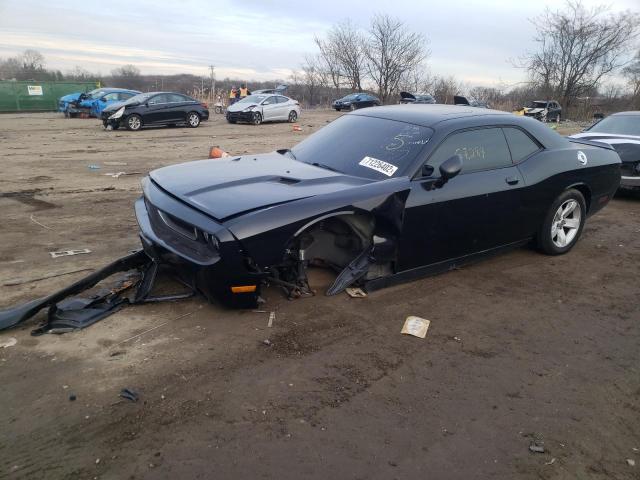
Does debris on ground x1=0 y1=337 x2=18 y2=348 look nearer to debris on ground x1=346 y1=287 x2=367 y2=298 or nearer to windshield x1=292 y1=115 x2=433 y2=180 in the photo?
debris on ground x1=346 y1=287 x2=367 y2=298

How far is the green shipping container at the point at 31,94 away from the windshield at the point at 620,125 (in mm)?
31031

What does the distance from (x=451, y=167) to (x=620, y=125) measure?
23.5 feet

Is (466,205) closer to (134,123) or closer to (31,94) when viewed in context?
(134,123)

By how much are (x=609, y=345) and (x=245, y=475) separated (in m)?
2.88

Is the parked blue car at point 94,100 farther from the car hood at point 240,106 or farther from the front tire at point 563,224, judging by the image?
the front tire at point 563,224

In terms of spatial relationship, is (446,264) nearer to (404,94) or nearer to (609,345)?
(609,345)

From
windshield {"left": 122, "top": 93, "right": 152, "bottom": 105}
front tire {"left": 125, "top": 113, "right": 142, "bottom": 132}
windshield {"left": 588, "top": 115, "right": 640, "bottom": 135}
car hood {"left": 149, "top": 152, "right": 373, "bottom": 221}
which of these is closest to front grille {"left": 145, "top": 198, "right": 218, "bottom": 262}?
car hood {"left": 149, "top": 152, "right": 373, "bottom": 221}

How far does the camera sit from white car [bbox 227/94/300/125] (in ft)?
73.5

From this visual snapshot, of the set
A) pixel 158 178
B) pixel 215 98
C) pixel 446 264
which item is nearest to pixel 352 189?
pixel 446 264

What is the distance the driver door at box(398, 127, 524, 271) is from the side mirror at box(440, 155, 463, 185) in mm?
192

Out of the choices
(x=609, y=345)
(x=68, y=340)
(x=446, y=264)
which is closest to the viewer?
(x=68, y=340)

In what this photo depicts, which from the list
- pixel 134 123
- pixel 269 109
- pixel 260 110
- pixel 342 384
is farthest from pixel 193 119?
pixel 342 384

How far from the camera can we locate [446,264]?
451 centimetres

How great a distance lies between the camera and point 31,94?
1172 inches
